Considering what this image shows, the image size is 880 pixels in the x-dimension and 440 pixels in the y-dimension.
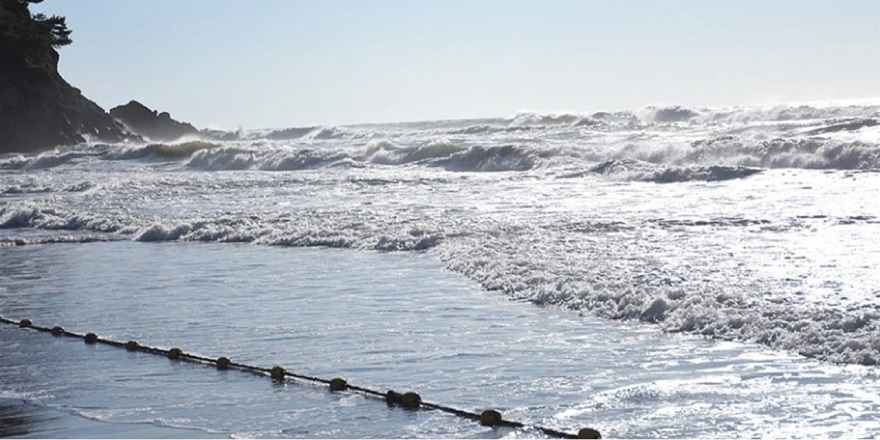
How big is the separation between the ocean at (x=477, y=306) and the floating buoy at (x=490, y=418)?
0.05 metres

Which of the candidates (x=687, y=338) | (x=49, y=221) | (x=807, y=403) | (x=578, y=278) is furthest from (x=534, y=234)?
(x=49, y=221)

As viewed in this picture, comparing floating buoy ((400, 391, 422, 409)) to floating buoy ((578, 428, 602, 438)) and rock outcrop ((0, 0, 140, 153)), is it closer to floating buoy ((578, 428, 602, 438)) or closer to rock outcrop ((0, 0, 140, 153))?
floating buoy ((578, 428, 602, 438))

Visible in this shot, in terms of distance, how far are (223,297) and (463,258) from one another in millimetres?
3246

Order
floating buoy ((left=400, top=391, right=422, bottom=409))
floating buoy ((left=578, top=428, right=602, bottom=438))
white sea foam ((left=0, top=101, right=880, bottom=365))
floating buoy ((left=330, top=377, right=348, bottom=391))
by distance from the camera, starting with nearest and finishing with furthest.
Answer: floating buoy ((left=578, top=428, right=602, bottom=438)), floating buoy ((left=400, top=391, right=422, bottom=409)), floating buoy ((left=330, top=377, right=348, bottom=391)), white sea foam ((left=0, top=101, right=880, bottom=365))

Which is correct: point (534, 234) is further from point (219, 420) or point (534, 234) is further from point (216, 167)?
point (216, 167)

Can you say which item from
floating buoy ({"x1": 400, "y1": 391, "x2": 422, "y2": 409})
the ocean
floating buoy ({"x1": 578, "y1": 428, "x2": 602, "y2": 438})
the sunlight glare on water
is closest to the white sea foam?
the ocean

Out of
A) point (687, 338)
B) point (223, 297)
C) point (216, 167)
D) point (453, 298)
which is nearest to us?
point (687, 338)

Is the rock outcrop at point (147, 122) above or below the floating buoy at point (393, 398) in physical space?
above

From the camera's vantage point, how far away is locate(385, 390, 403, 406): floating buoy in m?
7.44

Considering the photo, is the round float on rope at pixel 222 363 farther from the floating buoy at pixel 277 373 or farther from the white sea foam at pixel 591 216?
the white sea foam at pixel 591 216

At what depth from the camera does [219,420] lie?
7273mm

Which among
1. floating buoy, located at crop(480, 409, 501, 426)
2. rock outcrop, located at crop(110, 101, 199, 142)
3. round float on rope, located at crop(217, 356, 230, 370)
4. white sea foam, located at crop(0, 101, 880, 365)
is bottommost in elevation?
floating buoy, located at crop(480, 409, 501, 426)

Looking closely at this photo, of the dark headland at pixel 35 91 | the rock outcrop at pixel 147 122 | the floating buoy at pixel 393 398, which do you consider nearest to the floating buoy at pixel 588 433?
the floating buoy at pixel 393 398

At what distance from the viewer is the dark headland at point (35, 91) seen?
2486 inches
